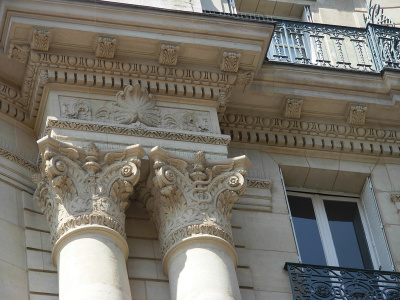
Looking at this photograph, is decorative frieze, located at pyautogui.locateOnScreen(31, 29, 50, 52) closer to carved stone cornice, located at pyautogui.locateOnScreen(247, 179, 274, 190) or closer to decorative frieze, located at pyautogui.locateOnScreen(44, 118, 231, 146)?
decorative frieze, located at pyautogui.locateOnScreen(44, 118, 231, 146)

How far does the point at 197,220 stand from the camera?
11.1 meters

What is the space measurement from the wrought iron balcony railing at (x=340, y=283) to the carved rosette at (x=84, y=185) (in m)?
1.85

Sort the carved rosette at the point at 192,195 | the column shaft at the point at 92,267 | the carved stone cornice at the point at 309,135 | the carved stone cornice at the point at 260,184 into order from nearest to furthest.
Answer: the column shaft at the point at 92,267 → the carved rosette at the point at 192,195 → the carved stone cornice at the point at 260,184 → the carved stone cornice at the point at 309,135

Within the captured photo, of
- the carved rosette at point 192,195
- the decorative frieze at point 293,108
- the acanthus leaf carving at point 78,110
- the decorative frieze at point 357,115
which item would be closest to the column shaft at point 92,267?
the carved rosette at point 192,195

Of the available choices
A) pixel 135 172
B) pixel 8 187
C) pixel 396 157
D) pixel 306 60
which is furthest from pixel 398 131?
pixel 8 187

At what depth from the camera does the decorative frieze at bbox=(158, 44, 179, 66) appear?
40.5 ft

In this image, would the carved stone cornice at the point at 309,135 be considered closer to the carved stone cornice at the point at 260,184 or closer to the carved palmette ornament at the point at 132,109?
the carved stone cornice at the point at 260,184

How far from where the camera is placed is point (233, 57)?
1252 cm

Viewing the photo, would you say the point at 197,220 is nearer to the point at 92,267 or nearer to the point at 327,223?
the point at 92,267

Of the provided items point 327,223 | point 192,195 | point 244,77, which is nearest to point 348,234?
point 327,223

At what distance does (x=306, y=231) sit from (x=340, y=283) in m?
1.05

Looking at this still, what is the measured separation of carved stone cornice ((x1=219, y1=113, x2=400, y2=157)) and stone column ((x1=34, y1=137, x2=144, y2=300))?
2026 mm

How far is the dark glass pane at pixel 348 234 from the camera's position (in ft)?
41.6

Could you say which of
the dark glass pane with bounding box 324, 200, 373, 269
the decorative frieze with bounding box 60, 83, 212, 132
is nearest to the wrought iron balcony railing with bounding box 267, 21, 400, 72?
the dark glass pane with bounding box 324, 200, 373, 269
